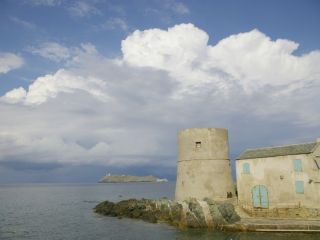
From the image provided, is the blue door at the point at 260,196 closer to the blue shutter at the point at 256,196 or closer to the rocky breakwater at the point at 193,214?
the blue shutter at the point at 256,196

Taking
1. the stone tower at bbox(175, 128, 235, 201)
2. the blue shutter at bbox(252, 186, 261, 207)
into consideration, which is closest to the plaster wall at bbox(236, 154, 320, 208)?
the blue shutter at bbox(252, 186, 261, 207)

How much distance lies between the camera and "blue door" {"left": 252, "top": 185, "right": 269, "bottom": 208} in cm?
2481

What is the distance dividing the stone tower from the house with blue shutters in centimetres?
196

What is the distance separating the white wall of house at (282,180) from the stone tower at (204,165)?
6.59ft

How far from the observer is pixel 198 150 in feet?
92.6

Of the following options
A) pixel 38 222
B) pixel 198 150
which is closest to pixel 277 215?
pixel 198 150

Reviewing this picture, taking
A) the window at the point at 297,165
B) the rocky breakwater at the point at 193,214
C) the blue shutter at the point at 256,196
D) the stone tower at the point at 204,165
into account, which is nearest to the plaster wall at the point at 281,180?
the window at the point at 297,165

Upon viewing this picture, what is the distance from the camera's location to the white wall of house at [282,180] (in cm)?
2297

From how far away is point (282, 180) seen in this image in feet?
79.3

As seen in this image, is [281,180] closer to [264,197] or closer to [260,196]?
[264,197]

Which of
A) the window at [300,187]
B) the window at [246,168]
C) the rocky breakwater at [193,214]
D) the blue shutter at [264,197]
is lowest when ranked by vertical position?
the rocky breakwater at [193,214]

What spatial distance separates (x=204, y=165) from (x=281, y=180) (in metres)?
6.22

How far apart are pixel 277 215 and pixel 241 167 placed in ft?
14.5

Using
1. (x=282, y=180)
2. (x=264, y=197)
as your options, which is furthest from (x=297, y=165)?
(x=264, y=197)
